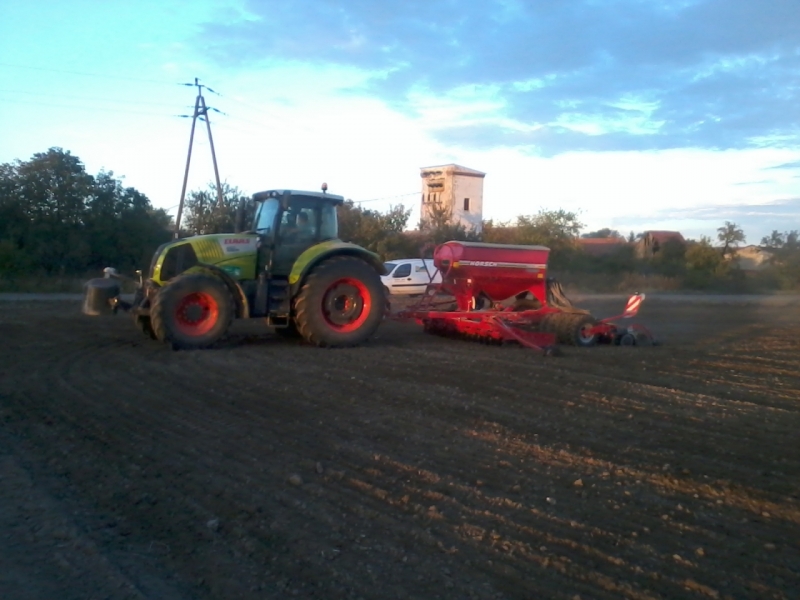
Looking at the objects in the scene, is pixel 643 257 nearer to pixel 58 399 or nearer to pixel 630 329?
pixel 630 329

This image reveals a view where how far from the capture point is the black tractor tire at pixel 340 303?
473 inches

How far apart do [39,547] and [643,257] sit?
164 feet

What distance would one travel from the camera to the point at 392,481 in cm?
552

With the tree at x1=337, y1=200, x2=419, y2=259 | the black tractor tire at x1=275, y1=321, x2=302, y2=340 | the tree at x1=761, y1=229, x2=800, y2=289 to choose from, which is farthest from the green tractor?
the tree at x1=761, y1=229, x2=800, y2=289

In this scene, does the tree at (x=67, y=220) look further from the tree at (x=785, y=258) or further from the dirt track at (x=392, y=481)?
the tree at (x=785, y=258)

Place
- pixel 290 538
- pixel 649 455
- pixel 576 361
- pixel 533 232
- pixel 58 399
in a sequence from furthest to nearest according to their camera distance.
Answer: pixel 533 232, pixel 576 361, pixel 58 399, pixel 649 455, pixel 290 538

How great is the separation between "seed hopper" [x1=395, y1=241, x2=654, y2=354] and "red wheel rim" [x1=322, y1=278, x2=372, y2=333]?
1.08 meters

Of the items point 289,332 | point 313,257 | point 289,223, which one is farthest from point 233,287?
point 289,332

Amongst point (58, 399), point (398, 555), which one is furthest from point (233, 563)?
point (58, 399)

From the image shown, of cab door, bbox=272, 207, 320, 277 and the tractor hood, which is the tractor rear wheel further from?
cab door, bbox=272, 207, 320, 277

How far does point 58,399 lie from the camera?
8016mm

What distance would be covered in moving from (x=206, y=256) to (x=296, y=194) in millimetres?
1603

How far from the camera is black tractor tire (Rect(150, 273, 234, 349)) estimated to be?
36.7 ft

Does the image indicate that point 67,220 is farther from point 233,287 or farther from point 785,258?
point 785,258
